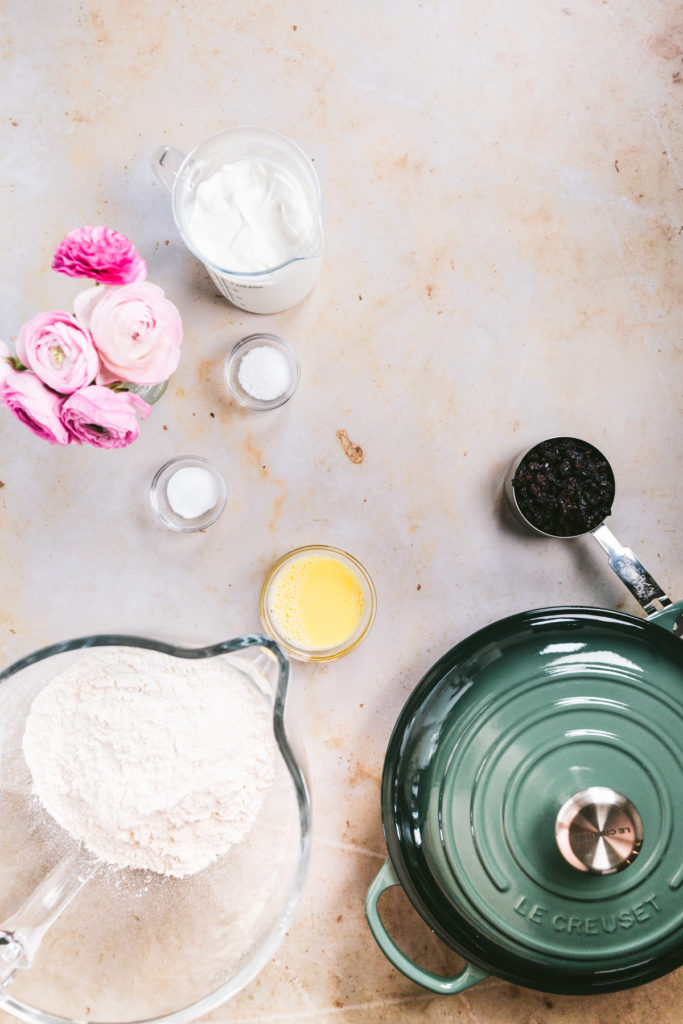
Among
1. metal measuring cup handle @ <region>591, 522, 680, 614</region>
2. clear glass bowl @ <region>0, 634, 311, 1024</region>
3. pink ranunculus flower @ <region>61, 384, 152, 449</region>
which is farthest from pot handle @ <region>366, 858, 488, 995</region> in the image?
pink ranunculus flower @ <region>61, 384, 152, 449</region>

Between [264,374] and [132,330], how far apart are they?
32 centimetres

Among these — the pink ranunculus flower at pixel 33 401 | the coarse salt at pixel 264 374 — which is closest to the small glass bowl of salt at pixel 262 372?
the coarse salt at pixel 264 374

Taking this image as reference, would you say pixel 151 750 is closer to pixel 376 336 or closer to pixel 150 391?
pixel 150 391

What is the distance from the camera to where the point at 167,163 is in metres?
1.11

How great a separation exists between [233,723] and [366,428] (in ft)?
1.81

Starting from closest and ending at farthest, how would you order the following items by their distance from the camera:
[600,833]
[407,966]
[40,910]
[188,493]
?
[600,833]
[40,910]
[407,966]
[188,493]

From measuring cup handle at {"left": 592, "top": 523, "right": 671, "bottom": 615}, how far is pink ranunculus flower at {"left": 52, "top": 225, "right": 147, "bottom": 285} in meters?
0.82

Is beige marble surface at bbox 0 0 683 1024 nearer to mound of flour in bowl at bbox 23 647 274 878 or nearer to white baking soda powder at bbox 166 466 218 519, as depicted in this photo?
white baking soda powder at bbox 166 466 218 519

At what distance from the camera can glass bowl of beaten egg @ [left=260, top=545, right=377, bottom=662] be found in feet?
3.93

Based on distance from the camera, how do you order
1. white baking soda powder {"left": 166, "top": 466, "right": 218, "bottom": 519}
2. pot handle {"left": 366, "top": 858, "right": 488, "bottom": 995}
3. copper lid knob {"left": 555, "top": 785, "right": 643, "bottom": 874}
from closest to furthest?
copper lid knob {"left": 555, "top": 785, "right": 643, "bottom": 874} < pot handle {"left": 366, "top": 858, "right": 488, "bottom": 995} < white baking soda powder {"left": 166, "top": 466, "right": 218, "bottom": 519}

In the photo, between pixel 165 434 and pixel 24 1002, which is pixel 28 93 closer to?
pixel 165 434

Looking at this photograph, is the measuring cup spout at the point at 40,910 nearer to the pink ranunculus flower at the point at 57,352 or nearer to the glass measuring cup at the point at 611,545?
the pink ranunculus flower at the point at 57,352

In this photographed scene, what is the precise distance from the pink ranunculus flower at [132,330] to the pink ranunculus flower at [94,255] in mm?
32

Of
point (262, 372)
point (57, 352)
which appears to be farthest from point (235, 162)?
point (57, 352)
